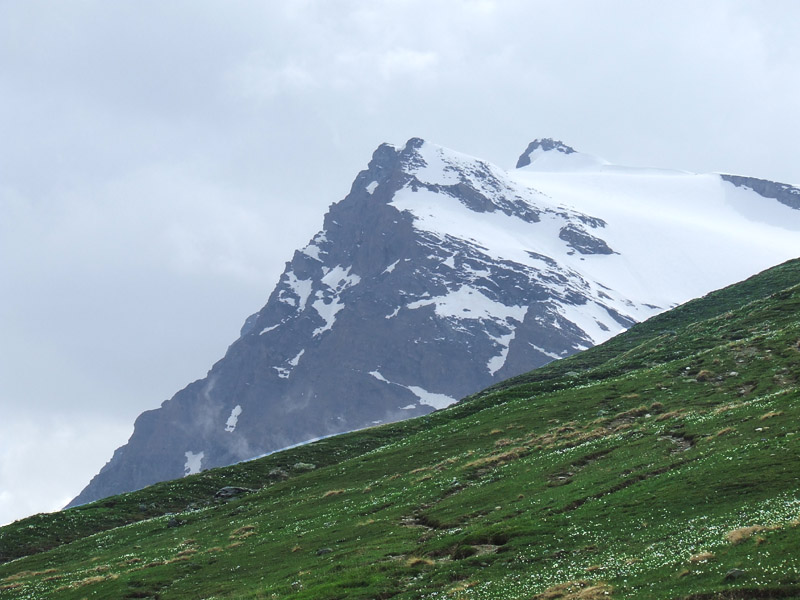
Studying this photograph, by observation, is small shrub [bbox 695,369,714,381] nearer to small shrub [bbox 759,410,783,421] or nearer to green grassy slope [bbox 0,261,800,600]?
green grassy slope [bbox 0,261,800,600]

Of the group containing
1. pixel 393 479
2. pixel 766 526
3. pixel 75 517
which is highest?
pixel 75 517

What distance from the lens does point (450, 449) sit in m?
73.6

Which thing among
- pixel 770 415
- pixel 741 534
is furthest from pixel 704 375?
pixel 741 534

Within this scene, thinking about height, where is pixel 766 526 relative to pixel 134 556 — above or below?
below

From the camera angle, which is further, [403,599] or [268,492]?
[268,492]

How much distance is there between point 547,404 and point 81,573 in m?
45.3

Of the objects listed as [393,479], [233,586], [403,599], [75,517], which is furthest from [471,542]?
[75,517]

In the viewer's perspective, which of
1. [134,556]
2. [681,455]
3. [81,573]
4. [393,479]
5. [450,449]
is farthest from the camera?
[450,449]

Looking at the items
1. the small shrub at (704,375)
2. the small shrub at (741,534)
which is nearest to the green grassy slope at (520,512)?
the small shrub at (741,534)

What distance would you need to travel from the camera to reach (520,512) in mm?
42344

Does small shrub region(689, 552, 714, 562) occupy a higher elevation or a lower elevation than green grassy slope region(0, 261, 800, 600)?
lower

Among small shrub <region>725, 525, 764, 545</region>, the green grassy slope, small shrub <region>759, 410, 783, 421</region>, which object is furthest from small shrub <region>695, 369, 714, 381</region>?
small shrub <region>725, 525, 764, 545</region>

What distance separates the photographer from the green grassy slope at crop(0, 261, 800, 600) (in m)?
30.3

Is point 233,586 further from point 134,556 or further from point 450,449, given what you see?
point 450,449
